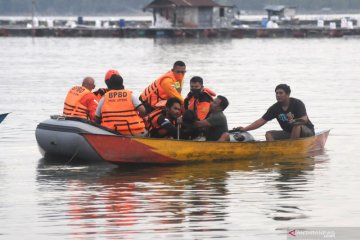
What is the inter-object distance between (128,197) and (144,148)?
3.00 m

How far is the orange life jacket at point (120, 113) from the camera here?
20.3 meters

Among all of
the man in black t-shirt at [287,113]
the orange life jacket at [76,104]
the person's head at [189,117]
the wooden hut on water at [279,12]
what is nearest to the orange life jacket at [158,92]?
the person's head at [189,117]

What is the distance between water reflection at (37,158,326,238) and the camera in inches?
595

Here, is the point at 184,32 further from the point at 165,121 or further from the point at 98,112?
the point at 98,112

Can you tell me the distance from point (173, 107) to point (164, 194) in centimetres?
332

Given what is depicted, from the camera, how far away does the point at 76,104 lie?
2183 cm

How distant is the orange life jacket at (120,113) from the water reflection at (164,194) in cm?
78

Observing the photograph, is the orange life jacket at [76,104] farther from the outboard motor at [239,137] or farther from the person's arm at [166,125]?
the outboard motor at [239,137]

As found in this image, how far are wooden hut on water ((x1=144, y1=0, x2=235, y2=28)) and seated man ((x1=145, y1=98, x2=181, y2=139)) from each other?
88.8m

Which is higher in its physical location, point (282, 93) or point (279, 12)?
point (282, 93)

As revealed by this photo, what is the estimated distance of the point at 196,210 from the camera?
16.1 metres

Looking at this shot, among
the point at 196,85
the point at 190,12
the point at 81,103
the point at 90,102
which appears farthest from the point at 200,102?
the point at 190,12

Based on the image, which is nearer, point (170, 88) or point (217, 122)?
point (217, 122)

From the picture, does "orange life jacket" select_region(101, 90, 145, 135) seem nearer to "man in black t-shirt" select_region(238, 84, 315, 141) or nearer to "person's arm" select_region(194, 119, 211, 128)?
"person's arm" select_region(194, 119, 211, 128)
